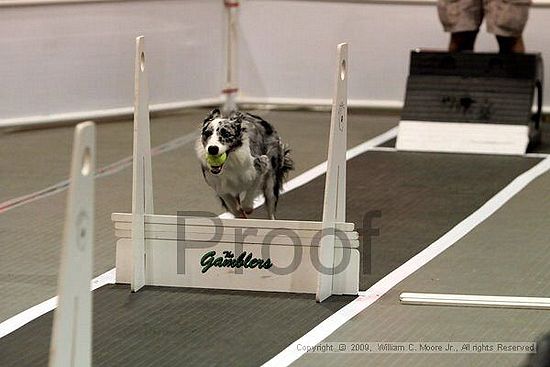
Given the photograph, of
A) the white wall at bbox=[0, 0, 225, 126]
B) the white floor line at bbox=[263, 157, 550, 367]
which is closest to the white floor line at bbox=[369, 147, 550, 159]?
the white floor line at bbox=[263, 157, 550, 367]

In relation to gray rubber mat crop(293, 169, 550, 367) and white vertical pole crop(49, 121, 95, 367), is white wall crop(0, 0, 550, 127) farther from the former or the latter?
white vertical pole crop(49, 121, 95, 367)

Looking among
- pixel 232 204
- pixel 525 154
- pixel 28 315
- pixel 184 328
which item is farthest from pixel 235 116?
pixel 525 154

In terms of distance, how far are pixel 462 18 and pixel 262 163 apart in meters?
3.53

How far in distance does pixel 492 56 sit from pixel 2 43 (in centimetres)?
330

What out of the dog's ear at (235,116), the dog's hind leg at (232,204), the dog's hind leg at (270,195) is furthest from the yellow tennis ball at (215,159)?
the dog's hind leg at (270,195)

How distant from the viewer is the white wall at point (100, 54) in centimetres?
868

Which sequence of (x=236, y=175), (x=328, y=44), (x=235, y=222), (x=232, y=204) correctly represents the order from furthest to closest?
1. (x=328, y=44)
2. (x=232, y=204)
3. (x=236, y=175)
4. (x=235, y=222)

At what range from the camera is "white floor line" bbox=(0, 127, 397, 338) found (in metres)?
4.64

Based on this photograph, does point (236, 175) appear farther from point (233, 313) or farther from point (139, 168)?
point (233, 313)

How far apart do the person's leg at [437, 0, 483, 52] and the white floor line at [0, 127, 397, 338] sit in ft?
2.71

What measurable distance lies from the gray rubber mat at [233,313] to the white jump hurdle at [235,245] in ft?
0.22

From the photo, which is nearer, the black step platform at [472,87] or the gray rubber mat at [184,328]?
the gray rubber mat at [184,328]

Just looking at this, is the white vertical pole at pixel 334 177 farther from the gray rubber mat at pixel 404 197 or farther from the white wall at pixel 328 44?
the white wall at pixel 328 44

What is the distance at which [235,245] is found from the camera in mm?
5000
